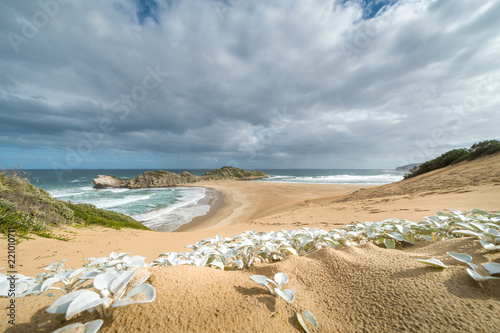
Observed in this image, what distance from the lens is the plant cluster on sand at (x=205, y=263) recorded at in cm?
78

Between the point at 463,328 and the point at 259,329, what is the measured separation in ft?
2.57

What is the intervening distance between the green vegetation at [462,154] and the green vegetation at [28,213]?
1906 centimetres

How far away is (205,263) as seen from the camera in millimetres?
1473

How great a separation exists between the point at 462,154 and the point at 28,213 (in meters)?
21.9

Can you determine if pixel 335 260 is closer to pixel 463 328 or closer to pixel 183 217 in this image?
pixel 463 328

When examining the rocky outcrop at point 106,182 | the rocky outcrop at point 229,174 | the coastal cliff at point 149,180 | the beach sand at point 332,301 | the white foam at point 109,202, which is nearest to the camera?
the beach sand at point 332,301

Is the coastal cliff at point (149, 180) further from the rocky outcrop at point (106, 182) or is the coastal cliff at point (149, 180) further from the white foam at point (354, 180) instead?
the white foam at point (354, 180)

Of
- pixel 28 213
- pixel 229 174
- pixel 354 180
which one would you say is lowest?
pixel 354 180

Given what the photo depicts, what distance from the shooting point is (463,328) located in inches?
27.8

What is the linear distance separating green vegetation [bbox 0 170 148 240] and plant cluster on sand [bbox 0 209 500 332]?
4.33 meters

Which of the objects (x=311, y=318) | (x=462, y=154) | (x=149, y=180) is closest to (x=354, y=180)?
(x=462, y=154)

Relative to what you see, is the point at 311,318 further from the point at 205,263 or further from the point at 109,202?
the point at 109,202

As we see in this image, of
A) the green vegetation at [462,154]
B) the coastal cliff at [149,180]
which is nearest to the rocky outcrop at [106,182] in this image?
the coastal cliff at [149,180]

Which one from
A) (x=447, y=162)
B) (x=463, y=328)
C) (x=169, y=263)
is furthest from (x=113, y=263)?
(x=447, y=162)
